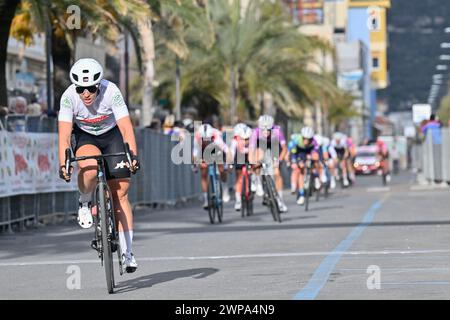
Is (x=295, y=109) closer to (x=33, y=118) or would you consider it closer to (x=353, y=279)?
(x=33, y=118)

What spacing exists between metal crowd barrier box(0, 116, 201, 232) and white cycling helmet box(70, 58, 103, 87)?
9461 millimetres

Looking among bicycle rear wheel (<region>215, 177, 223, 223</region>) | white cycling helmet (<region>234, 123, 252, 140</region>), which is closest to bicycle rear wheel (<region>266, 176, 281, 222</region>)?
bicycle rear wheel (<region>215, 177, 223, 223</region>)

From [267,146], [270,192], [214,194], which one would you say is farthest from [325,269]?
[267,146]

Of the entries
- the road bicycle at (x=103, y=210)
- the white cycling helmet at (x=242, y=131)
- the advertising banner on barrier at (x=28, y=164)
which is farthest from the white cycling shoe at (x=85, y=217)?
the white cycling helmet at (x=242, y=131)

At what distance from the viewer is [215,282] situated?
1130 cm

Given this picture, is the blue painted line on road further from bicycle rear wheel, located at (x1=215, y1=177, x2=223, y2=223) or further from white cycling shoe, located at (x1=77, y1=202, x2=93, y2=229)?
bicycle rear wheel, located at (x1=215, y1=177, x2=223, y2=223)

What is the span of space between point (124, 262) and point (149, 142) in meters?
18.2

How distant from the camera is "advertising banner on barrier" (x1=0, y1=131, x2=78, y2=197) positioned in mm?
20188

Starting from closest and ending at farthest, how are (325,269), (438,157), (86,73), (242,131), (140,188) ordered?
(86,73), (325,269), (242,131), (140,188), (438,157)

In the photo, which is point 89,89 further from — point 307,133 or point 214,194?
point 307,133

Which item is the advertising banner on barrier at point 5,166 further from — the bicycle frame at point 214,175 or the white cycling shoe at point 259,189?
the white cycling shoe at point 259,189

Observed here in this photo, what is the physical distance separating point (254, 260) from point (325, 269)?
5.09 ft

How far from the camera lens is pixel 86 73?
35.6 feet
